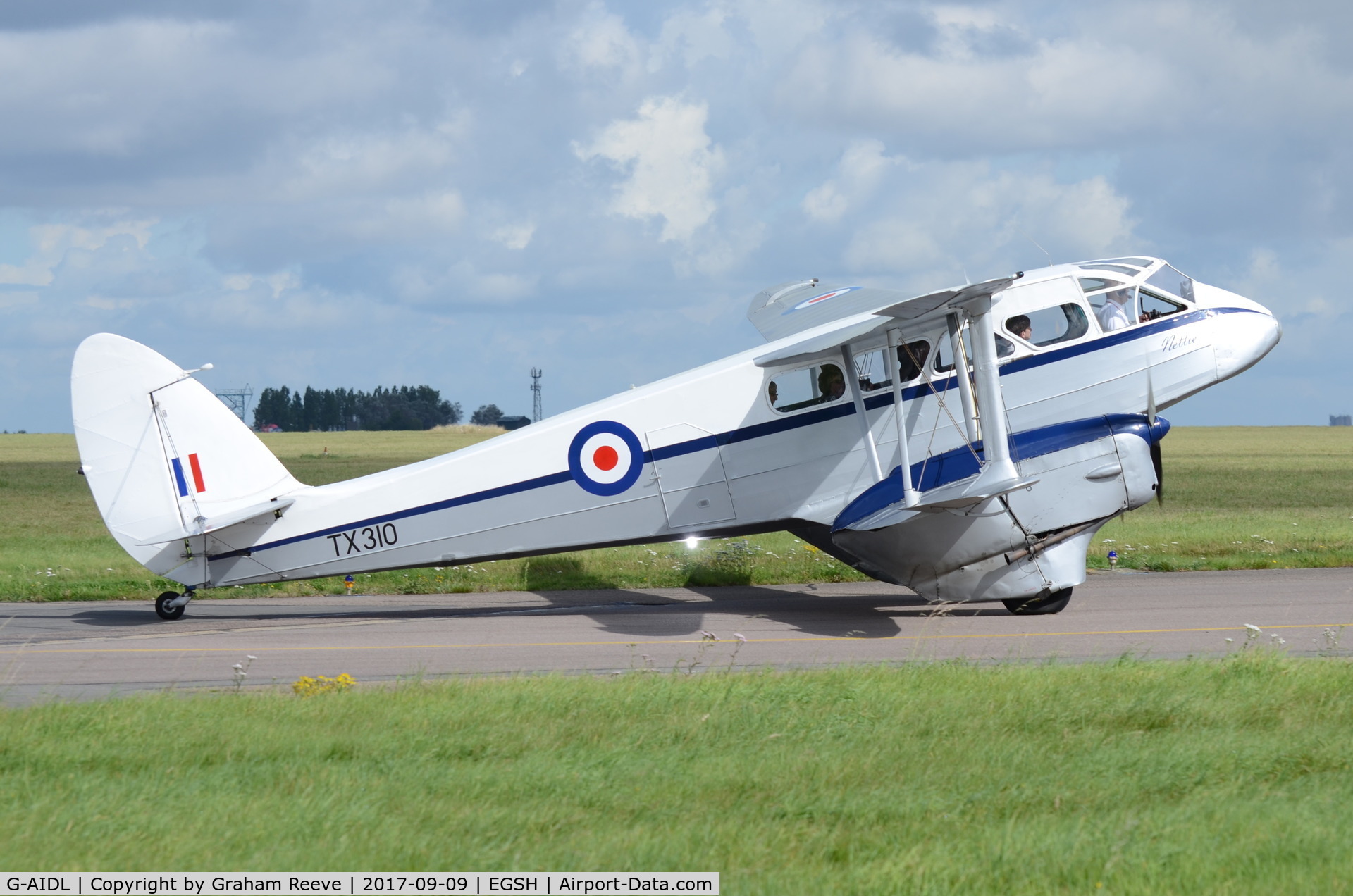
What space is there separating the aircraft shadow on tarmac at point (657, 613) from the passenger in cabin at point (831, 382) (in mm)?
2748

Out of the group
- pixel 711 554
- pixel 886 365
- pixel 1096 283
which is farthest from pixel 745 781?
pixel 711 554

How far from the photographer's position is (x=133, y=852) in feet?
17.4

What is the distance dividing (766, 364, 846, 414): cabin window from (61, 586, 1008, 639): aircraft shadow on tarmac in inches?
105

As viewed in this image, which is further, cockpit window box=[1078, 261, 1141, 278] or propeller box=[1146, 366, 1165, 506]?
cockpit window box=[1078, 261, 1141, 278]

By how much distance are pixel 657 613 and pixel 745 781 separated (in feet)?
27.1

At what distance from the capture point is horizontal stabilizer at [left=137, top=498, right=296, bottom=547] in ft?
43.4

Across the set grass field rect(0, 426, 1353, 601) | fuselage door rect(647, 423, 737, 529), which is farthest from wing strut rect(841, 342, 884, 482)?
grass field rect(0, 426, 1353, 601)

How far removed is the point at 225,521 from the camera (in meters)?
13.3

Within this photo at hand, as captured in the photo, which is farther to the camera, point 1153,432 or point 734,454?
point 734,454

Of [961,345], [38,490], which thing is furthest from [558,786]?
[38,490]

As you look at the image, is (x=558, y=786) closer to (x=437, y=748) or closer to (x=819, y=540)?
(x=437, y=748)

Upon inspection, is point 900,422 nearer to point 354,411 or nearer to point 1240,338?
point 1240,338

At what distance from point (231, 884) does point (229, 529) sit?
9.24 meters

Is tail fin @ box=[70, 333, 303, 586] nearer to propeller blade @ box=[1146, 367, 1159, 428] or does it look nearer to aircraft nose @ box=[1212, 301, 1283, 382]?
propeller blade @ box=[1146, 367, 1159, 428]
